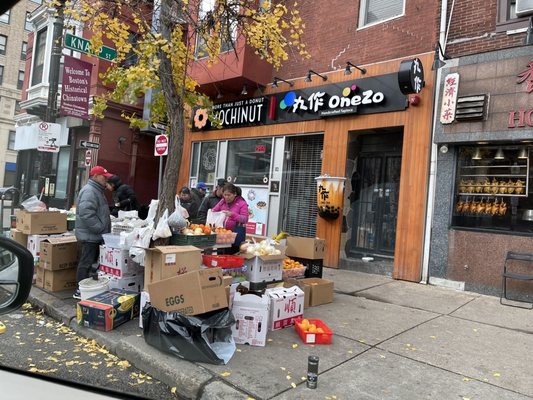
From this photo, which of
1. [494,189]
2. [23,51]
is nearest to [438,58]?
[494,189]

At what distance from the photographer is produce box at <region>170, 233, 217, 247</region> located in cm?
507

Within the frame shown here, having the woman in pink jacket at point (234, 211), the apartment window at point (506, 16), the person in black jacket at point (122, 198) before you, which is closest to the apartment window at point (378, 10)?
the apartment window at point (506, 16)

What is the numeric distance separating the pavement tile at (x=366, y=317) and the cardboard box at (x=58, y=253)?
145 inches

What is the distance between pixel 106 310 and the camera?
14.9ft

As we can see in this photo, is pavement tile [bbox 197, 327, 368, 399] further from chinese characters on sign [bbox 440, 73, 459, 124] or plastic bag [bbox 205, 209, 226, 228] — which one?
chinese characters on sign [bbox 440, 73, 459, 124]

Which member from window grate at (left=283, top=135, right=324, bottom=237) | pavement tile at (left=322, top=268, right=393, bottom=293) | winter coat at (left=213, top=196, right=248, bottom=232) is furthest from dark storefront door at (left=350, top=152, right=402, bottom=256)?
winter coat at (left=213, top=196, right=248, bottom=232)

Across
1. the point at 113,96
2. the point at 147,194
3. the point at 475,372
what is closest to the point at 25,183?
the point at 147,194

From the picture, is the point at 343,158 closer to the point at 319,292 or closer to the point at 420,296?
the point at 420,296

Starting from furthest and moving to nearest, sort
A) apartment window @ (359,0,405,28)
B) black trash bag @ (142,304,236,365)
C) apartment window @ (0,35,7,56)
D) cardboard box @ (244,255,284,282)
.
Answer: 1. apartment window @ (0,35,7,56)
2. apartment window @ (359,0,405,28)
3. cardboard box @ (244,255,284,282)
4. black trash bag @ (142,304,236,365)

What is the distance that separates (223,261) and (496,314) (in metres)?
4.13

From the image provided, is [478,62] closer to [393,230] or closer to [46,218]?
[393,230]

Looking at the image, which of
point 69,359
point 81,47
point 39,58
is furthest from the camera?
point 39,58

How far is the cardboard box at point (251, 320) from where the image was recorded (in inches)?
167

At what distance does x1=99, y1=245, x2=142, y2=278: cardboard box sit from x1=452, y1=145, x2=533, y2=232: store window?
580 cm
